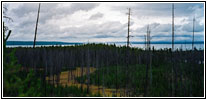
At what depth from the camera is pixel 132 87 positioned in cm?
593

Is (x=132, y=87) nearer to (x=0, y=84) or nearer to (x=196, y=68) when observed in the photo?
(x=196, y=68)

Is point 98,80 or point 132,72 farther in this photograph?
point 132,72

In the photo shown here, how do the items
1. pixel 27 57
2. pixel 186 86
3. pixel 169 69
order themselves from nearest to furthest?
pixel 186 86
pixel 169 69
pixel 27 57

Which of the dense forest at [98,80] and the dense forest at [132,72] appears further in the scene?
the dense forest at [132,72]

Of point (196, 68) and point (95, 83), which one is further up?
point (196, 68)

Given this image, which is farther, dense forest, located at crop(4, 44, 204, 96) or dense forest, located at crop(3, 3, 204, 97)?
dense forest, located at crop(4, 44, 204, 96)

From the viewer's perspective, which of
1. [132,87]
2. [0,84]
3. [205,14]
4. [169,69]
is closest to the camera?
[0,84]

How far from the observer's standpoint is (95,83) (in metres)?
7.07

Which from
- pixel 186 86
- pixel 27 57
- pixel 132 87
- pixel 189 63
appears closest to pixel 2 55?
pixel 132 87

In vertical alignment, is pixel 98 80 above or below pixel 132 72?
below

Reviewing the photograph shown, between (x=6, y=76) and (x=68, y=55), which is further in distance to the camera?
(x=68, y=55)

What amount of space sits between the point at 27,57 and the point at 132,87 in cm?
464

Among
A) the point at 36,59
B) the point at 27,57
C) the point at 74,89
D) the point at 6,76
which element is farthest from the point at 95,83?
the point at 6,76

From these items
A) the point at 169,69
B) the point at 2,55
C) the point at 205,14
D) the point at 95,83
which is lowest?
the point at 95,83
